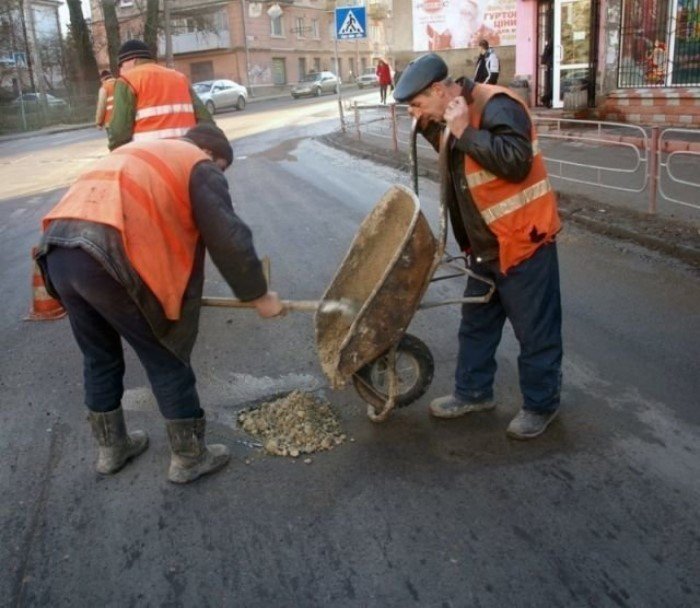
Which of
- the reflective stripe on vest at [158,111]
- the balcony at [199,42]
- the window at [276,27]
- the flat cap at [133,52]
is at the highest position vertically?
the window at [276,27]

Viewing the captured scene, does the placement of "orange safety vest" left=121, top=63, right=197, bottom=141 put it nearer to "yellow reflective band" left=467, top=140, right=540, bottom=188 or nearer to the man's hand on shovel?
the man's hand on shovel

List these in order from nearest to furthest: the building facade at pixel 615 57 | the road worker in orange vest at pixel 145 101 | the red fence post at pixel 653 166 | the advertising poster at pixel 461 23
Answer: the road worker in orange vest at pixel 145 101 < the red fence post at pixel 653 166 < the building facade at pixel 615 57 < the advertising poster at pixel 461 23

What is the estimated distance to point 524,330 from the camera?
3.36 metres

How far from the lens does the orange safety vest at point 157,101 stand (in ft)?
17.4

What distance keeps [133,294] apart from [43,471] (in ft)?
4.04

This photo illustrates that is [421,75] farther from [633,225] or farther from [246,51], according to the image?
[246,51]

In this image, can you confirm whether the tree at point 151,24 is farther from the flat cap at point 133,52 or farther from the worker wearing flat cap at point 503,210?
the worker wearing flat cap at point 503,210

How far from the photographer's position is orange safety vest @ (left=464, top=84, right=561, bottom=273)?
124 inches

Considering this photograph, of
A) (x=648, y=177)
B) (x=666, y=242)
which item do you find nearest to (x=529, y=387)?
(x=666, y=242)

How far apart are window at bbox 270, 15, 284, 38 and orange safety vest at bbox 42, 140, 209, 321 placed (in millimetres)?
57095

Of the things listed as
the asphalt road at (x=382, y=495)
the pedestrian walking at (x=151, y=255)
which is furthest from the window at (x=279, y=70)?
the pedestrian walking at (x=151, y=255)

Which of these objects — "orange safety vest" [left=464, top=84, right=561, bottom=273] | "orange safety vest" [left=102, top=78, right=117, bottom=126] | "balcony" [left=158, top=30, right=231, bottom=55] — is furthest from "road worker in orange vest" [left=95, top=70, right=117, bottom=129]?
"balcony" [left=158, top=30, right=231, bottom=55]

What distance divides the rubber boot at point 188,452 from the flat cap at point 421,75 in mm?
1752

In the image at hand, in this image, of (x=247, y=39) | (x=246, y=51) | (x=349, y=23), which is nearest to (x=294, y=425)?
(x=349, y=23)
